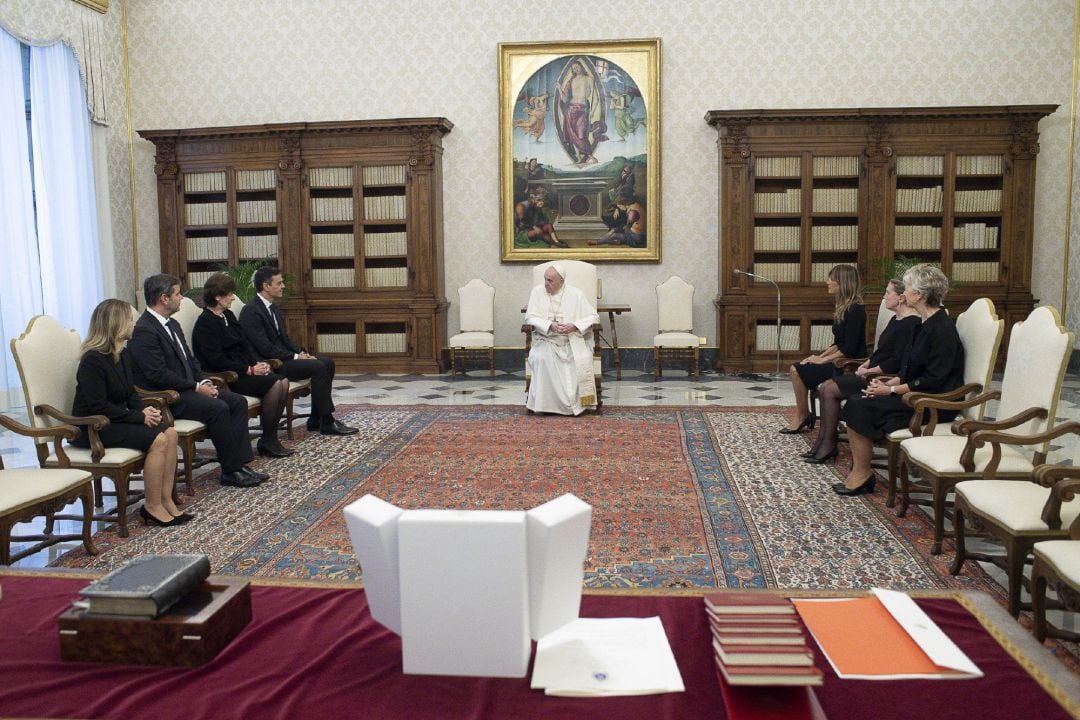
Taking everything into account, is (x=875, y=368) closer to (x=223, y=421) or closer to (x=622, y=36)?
(x=223, y=421)

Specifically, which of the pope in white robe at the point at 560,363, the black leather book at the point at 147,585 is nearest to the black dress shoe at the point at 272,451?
the pope in white robe at the point at 560,363

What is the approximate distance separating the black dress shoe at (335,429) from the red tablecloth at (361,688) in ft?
18.1

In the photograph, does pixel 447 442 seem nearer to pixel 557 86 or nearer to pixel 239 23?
pixel 557 86

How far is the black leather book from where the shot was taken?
1773mm

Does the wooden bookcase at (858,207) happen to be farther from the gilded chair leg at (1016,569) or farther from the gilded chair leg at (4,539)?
the gilded chair leg at (4,539)

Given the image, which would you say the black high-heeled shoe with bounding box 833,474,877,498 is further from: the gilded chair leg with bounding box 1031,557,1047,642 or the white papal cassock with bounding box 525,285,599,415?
the white papal cassock with bounding box 525,285,599,415

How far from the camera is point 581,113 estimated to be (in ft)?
37.2

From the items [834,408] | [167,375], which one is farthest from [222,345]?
[834,408]

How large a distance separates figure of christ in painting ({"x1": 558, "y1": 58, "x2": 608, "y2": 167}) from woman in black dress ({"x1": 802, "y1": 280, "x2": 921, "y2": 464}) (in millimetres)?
5945

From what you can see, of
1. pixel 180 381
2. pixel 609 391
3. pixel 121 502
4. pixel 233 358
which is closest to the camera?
pixel 121 502

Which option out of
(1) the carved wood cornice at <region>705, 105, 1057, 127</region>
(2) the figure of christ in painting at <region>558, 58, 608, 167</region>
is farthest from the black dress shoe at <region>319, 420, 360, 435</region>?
(1) the carved wood cornice at <region>705, 105, 1057, 127</region>

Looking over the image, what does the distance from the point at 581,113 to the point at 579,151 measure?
479mm

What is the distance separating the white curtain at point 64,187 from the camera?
9.60 m

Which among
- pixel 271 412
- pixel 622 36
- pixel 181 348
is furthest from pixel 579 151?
pixel 181 348
